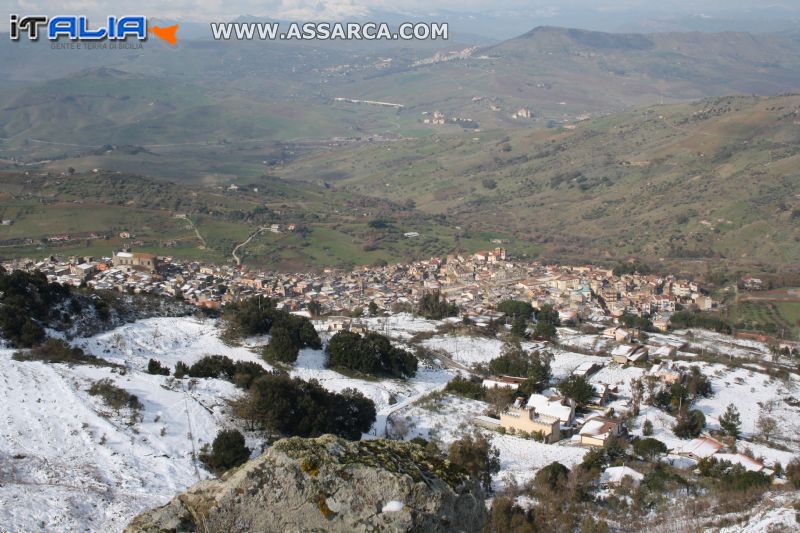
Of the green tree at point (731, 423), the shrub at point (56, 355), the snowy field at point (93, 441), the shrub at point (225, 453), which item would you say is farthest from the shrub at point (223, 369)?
the green tree at point (731, 423)

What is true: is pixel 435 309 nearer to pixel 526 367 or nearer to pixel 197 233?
pixel 526 367

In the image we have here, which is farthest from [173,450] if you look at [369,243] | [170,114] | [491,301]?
[170,114]

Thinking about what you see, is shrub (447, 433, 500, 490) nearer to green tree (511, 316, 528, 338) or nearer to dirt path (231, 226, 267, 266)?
green tree (511, 316, 528, 338)

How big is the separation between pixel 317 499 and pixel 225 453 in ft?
29.5

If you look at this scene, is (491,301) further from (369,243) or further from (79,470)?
(79,470)

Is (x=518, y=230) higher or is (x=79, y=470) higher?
(x=79, y=470)

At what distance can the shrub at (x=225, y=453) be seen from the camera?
14.2 metres

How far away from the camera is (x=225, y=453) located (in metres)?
14.3

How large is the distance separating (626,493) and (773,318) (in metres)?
35.6

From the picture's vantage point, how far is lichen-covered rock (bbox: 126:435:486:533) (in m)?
5.85

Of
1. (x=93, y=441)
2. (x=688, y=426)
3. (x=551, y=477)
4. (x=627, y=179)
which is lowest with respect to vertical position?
(x=627, y=179)

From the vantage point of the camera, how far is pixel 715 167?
87.6 meters

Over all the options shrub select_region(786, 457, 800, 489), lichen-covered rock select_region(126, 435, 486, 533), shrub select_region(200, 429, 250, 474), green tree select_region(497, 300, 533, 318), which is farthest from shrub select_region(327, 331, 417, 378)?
lichen-covered rock select_region(126, 435, 486, 533)

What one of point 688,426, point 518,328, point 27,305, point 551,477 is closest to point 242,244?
point 518,328
